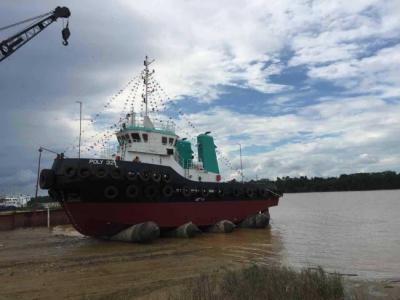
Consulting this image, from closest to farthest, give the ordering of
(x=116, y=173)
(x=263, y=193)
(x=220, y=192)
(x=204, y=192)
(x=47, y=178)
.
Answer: (x=47, y=178), (x=116, y=173), (x=204, y=192), (x=220, y=192), (x=263, y=193)

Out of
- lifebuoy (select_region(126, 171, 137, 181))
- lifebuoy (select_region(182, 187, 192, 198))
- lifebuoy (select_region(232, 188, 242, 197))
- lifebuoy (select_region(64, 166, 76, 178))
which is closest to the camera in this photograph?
lifebuoy (select_region(64, 166, 76, 178))

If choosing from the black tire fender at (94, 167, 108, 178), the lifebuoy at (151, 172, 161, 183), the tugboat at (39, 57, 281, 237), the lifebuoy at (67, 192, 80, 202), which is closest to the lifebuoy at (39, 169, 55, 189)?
the tugboat at (39, 57, 281, 237)

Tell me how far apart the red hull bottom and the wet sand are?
2.39ft

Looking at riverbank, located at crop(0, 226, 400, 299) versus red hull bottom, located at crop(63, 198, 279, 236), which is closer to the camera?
riverbank, located at crop(0, 226, 400, 299)

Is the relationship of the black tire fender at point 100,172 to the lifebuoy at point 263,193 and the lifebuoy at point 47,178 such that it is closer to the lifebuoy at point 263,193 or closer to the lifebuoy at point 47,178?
the lifebuoy at point 47,178

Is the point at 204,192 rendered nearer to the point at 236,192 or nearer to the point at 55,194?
the point at 236,192

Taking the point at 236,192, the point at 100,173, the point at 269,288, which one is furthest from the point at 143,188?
the point at 269,288

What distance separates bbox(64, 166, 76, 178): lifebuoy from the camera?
17516 millimetres

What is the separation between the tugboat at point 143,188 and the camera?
1797 centimetres

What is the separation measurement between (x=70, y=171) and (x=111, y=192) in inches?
73.2

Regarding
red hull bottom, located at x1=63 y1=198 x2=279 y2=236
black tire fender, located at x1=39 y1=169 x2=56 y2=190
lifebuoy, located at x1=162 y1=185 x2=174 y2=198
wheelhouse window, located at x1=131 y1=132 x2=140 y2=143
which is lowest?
red hull bottom, located at x1=63 y1=198 x2=279 y2=236

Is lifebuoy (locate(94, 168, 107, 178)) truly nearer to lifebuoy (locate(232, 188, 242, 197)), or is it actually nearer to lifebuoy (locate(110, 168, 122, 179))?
lifebuoy (locate(110, 168, 122, 179))

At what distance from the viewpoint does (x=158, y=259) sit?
14867 millimetres

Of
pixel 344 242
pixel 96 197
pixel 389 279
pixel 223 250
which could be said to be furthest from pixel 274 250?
pixel 96 197
